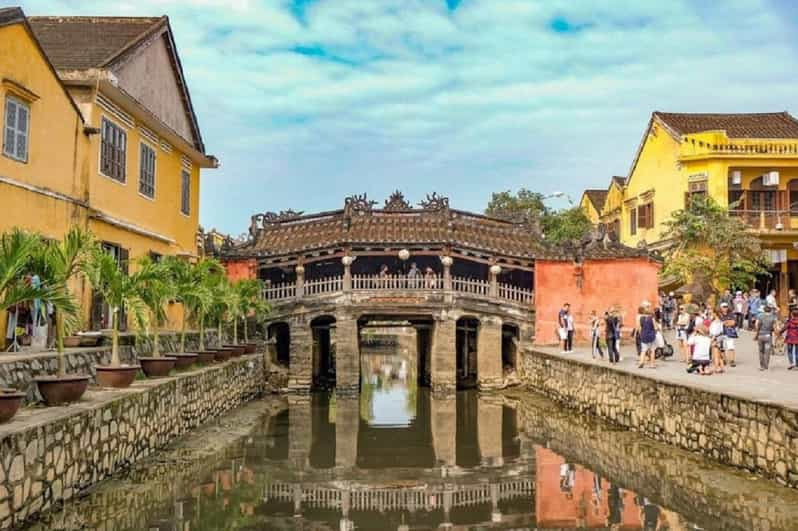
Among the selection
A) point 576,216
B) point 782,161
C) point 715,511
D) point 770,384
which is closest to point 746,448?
point 715,511

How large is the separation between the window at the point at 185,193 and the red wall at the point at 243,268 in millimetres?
2400

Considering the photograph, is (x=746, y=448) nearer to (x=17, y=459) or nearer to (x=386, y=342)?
(x=17, y=459)

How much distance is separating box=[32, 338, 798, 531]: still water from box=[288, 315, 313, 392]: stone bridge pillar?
663cm

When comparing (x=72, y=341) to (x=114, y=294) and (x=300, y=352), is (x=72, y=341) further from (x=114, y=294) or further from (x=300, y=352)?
(x=300, y=352)

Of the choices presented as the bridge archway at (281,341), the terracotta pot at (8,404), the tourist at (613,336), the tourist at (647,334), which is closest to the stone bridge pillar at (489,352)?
the bridge archway at (281,341)

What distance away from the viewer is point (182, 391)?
13.5 m

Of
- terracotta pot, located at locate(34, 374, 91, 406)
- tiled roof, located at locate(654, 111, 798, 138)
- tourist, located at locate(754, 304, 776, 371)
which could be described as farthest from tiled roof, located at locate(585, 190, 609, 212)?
terracotta pot, located at locate(34, 374, 91, 406)

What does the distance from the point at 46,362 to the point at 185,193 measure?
12.5 metres

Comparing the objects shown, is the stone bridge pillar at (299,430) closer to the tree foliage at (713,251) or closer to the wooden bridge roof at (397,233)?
the wooden bridge roof at (397,233)

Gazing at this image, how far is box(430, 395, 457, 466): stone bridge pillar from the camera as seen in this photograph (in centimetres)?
1339

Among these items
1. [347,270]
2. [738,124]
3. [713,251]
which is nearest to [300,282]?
[347,270]

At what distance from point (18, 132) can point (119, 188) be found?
4.06 m

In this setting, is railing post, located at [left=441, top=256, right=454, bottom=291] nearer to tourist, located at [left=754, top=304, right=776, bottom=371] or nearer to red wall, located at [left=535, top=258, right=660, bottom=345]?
red wall, located at [left=535, top=258, right=660, bottom=345]

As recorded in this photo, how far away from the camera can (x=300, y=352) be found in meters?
24.0
